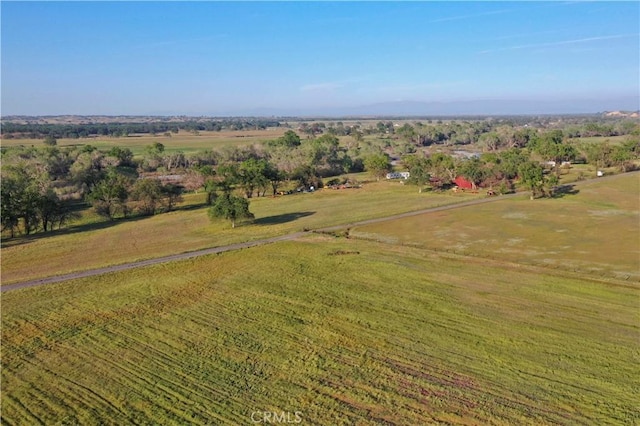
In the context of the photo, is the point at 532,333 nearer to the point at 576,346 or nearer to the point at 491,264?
the point at 576,346

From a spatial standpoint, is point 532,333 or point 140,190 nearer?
point 532,333

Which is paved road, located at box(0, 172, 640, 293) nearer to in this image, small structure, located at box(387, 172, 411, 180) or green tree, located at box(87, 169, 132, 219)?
green tree, located at box(87, 169, 132, 219)

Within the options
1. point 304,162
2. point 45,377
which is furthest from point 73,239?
point 304,162

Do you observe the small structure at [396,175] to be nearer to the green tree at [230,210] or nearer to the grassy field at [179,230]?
the grassy field at [179,230]

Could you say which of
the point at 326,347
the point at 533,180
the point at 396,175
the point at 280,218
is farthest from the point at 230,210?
the point at 396,175

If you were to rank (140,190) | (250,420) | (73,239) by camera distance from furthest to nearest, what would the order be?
(140,190) < (73,239) < (250,420)

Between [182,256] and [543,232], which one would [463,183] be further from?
[182,256]
